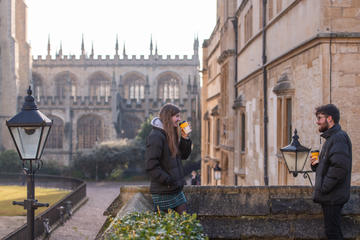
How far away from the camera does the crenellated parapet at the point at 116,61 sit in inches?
2016

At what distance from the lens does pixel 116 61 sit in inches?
2021

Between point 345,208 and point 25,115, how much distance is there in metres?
3.65

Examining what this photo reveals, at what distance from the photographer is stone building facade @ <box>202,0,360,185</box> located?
274 inches

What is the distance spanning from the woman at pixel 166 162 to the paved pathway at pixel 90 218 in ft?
19.2

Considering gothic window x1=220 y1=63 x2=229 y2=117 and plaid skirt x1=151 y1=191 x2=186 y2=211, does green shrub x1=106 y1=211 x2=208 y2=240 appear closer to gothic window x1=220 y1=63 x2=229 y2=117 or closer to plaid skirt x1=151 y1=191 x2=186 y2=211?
plaid skirt x1=151 y1=191 x2=186 y2=211

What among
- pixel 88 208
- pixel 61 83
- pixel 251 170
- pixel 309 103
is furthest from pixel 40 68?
pixel 309 103

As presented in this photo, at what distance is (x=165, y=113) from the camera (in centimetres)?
443

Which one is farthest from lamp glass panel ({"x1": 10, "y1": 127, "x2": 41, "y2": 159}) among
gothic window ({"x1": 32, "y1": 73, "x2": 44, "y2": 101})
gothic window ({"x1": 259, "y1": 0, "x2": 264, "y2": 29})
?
gothic window ({"x1": 32, "y1": 73, "x2": 44, "y2": 101})

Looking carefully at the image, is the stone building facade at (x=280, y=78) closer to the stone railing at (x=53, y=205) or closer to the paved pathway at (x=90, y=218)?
the paved pathway at (x=90, y=218)

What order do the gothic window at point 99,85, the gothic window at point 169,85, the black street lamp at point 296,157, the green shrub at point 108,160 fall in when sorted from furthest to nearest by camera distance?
the gothic window at point 99,85 < the gothic window at point 169,85 < the green shrub at point 108,160 < the black street lamp at point 296,157

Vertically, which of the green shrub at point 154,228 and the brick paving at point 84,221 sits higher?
the green shrub at point 154,228

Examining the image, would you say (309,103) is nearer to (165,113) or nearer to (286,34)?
(286,34)

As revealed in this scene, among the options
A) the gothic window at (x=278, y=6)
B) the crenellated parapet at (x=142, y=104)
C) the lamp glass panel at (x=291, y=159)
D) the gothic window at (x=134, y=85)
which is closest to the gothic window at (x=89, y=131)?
the crenellated parapet at (x=142, y=104)

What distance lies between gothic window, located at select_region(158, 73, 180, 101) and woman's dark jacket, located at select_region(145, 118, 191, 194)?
47.2m
